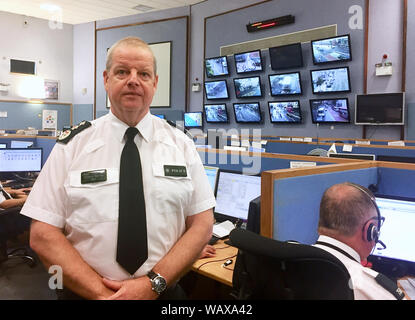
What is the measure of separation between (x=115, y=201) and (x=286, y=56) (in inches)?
211

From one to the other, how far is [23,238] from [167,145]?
3.11 metres

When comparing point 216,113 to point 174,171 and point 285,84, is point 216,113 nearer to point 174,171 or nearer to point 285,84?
point 285,84

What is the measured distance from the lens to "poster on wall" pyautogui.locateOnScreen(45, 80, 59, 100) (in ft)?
29.9

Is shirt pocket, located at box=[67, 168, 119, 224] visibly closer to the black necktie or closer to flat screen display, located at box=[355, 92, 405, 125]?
the black necktie

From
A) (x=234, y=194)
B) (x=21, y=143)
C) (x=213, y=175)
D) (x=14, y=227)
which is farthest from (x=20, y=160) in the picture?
(x=234, y=194)

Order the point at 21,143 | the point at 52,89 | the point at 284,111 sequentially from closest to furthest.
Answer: the point at 21,143
the point at 284,111
the point at 52,89

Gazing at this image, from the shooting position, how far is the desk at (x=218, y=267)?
1.63m

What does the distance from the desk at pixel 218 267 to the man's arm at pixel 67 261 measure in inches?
22.6

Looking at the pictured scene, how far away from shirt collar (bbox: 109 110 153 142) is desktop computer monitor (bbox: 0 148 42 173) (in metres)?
3.11

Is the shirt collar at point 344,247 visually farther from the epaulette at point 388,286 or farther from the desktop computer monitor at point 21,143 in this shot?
the desktop computer monitor at point 21,143

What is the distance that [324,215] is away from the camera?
1205 mm

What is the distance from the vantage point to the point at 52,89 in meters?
9.21

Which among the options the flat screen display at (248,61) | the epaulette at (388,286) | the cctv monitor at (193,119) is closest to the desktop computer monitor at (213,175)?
the epaulette at (388,286)
